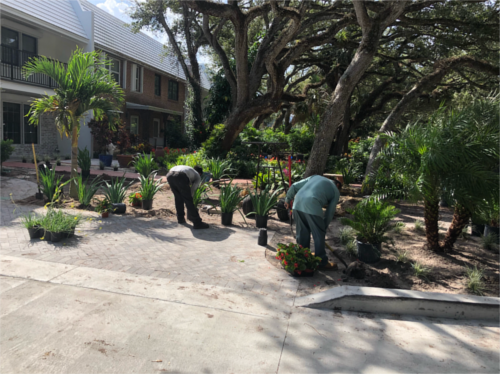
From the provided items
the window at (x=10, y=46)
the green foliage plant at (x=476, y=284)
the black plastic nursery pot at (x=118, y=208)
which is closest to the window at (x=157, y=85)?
the window at (x=10, y=46)

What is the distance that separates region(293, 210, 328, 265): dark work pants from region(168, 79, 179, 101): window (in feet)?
75.1

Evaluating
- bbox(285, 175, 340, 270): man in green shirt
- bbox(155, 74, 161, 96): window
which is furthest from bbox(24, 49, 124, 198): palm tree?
bbox(155, 74, 161, 96): window

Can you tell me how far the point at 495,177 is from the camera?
500cm

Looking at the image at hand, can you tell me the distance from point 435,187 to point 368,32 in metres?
5.13

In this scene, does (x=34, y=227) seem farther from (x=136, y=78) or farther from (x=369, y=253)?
(x=136, y=78)

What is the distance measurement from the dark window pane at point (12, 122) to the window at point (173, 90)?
11.0 metres

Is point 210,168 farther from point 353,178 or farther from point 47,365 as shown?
point 47,365

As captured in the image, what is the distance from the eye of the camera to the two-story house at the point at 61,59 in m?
15.2

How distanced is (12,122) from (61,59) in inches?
155

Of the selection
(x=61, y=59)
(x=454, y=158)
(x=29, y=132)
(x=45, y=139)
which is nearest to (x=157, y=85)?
(x=61, y=59)

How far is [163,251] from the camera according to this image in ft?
18.8

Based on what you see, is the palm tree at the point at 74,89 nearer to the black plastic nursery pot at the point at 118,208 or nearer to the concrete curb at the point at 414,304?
the black plastic nursery pot at the point at 118,208

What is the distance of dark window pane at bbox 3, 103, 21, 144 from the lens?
1631 centimetres

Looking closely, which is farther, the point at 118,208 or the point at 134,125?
the point at 134,125
